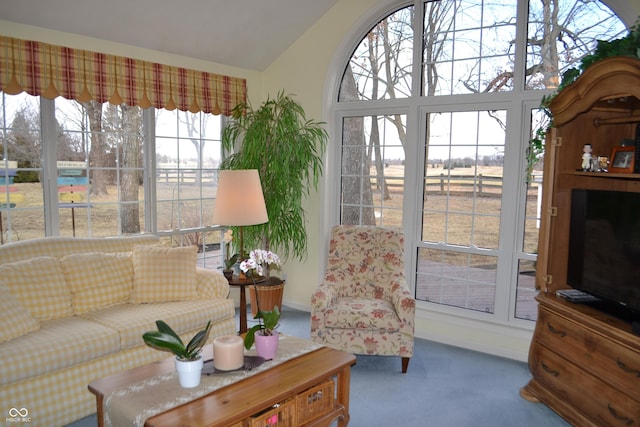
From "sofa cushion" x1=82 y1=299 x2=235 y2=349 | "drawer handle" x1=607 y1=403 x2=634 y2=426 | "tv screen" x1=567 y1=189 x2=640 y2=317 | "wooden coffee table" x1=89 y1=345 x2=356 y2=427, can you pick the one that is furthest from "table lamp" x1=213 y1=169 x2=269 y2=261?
"drawer handle" x1=607 y1=403 x2=634 y2=426

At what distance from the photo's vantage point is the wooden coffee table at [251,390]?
2.07m

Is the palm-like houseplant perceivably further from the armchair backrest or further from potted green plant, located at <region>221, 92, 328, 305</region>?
the armchair backrest

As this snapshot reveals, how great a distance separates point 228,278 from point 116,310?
0.84 metres

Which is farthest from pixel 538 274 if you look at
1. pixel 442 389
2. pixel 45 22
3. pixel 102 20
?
pixel 45 22

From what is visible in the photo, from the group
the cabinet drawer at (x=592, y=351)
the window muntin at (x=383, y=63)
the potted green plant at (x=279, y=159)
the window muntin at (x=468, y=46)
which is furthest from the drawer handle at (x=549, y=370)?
the window muntin at (x=383, y=63)

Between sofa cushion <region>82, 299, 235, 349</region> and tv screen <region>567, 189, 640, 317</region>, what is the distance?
240cm

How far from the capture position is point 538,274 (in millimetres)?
3186

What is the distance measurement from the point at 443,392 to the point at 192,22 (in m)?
3.35

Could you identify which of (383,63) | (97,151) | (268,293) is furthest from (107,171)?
(383,63)

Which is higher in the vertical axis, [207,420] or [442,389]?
[207,420]

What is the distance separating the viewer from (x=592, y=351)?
2.71 meters

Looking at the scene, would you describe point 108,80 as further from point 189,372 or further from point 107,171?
point 189,372

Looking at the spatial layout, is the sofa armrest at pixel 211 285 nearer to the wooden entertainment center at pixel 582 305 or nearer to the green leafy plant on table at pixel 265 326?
the green leafy plant on table at pixel 265 326

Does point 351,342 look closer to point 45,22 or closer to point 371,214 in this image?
point 371,214
